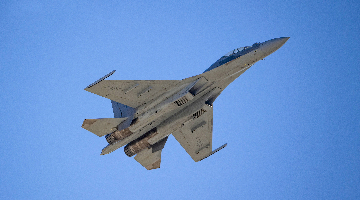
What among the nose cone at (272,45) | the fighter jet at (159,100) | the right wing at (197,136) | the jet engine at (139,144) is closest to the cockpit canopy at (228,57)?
Result: the fighter jet at (159,100)

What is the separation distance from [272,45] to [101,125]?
39.1ft

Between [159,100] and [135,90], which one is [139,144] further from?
[135,90]

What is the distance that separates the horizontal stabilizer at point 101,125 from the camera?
22562 mm

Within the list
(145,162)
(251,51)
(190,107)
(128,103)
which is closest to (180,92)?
(190,107)

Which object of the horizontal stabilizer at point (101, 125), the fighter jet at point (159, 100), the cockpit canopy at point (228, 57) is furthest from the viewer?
the cockpit canopy at point (228, 57)

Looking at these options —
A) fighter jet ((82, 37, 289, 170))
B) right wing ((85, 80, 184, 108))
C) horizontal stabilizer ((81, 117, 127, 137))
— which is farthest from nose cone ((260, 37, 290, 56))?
horizontal stabilizer ((81, 117, 127, 137))

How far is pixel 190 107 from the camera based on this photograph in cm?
2400

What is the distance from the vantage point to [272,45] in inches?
863

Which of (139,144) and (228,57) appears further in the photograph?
(139,144)

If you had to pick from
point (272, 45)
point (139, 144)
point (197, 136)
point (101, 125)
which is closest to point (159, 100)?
point (139, 144)

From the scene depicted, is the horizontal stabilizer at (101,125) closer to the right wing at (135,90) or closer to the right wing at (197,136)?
the right wing at (135,90)

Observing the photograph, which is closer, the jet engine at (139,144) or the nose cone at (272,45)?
the nose cone at (272,45)

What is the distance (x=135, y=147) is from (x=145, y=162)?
2551mm

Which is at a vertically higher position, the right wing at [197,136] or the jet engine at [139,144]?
the jet engine at [139,144]
